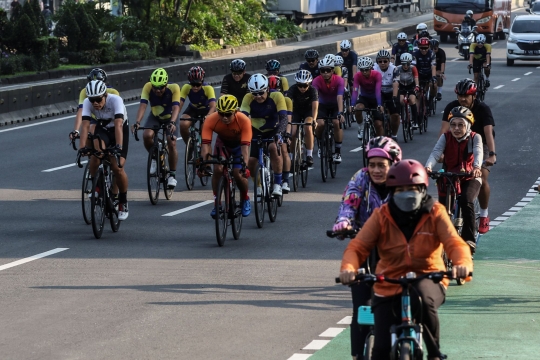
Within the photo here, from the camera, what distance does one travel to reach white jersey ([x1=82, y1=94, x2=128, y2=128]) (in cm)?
1526

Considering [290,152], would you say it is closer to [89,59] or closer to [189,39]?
[89,59]

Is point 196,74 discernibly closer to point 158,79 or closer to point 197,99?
point 197,99

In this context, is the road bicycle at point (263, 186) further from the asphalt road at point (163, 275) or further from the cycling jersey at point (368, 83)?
the cycling jersey at point (368, 83)

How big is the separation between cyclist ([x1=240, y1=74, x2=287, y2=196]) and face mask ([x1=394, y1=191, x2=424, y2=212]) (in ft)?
29.5

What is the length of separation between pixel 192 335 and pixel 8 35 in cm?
2831

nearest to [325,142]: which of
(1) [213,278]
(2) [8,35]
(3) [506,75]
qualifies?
(1) [213,278]

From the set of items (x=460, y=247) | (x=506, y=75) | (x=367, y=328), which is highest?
(x=460, y=247)

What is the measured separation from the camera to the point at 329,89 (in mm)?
20625

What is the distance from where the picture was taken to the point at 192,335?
9.99 m

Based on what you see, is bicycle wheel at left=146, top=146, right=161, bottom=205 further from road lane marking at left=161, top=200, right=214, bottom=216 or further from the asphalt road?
road lane marking at left=161, top=200, right=214, bottom=216

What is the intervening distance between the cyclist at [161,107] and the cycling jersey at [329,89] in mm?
3196

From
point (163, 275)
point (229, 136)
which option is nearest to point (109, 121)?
point (229, 136)

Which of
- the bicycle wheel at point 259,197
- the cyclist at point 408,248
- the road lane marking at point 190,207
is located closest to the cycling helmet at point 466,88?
the bicycle wheel at point 259,197

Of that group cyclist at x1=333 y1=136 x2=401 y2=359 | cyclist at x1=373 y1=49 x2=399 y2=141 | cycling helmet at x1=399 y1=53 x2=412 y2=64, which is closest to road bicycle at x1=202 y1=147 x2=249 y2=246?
cyclist at x1=333 y1=136 x2=401 y2=359
